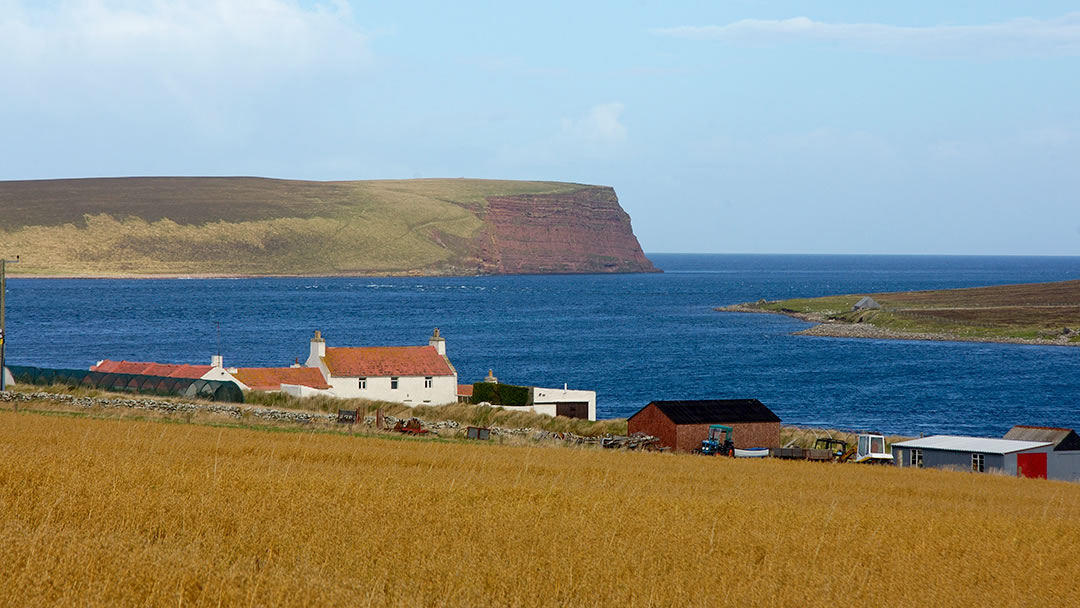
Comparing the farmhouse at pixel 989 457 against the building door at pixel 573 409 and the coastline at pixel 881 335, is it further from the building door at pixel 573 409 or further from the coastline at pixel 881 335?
the coastline at pixel 881 335

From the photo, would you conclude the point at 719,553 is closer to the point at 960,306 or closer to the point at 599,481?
the point at 599,481

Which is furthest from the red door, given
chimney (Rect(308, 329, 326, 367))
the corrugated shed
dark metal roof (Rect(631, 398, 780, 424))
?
chimney (Rect(308, 329, 326, 367))

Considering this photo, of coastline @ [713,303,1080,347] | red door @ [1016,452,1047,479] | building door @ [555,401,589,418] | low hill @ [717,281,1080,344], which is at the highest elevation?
low hill @ [717,281,1080,344]

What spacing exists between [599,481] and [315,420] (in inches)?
733

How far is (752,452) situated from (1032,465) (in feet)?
28.9

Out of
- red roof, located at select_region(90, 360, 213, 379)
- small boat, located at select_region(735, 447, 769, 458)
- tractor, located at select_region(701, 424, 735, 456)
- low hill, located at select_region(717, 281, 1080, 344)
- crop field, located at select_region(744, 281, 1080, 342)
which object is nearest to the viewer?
small boat, located at select_region(735, 447, 769, 458)

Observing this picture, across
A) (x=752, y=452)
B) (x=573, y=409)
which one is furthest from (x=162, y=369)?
(x=752, y=452)

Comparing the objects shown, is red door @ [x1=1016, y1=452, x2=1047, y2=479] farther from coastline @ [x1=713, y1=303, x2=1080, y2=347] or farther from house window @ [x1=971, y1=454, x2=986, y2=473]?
coastline @ [x1=713, y1=303, x2=1080, y2=347]

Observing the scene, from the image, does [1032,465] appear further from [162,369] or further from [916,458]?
[162,369]

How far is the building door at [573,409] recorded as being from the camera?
49.7 meters

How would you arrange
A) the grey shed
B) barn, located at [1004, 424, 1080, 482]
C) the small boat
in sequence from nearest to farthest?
barn, located at [1004, 424, 1080, 482]
the small boat
the grey shed

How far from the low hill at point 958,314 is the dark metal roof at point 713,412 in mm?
91472

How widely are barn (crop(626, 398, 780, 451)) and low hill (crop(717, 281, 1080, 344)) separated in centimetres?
9150

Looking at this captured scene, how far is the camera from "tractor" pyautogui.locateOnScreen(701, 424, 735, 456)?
37562mm
